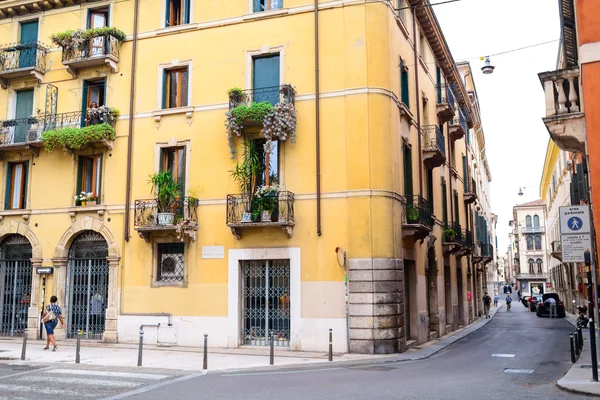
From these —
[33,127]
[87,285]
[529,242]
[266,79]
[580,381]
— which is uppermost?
[529,242]

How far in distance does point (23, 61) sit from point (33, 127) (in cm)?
263

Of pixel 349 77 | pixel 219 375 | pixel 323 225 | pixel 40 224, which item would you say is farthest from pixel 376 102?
pixel 40 224

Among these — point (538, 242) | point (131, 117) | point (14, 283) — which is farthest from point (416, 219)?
point (538, 242)

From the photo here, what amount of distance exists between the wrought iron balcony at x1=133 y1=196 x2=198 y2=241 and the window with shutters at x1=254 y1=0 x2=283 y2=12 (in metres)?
6.95

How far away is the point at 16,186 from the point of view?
22.2 meters

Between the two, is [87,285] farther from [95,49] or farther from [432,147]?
[432,147]

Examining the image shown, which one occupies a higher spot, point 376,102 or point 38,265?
point 376,102

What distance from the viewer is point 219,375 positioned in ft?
43.7

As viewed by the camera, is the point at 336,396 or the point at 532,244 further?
the point at 532,244

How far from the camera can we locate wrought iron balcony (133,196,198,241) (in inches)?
743

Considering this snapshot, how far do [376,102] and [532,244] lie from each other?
93992mm

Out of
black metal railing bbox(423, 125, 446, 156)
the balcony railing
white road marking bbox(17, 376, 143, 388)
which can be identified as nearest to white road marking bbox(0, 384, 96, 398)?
white road marking bbox(17, 376, 143, 388)

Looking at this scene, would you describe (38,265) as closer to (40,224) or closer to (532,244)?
(40,224)

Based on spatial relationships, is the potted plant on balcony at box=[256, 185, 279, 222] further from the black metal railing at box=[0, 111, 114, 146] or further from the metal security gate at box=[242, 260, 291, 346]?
the black metal railing at box=[0, 111, 114, 146]
